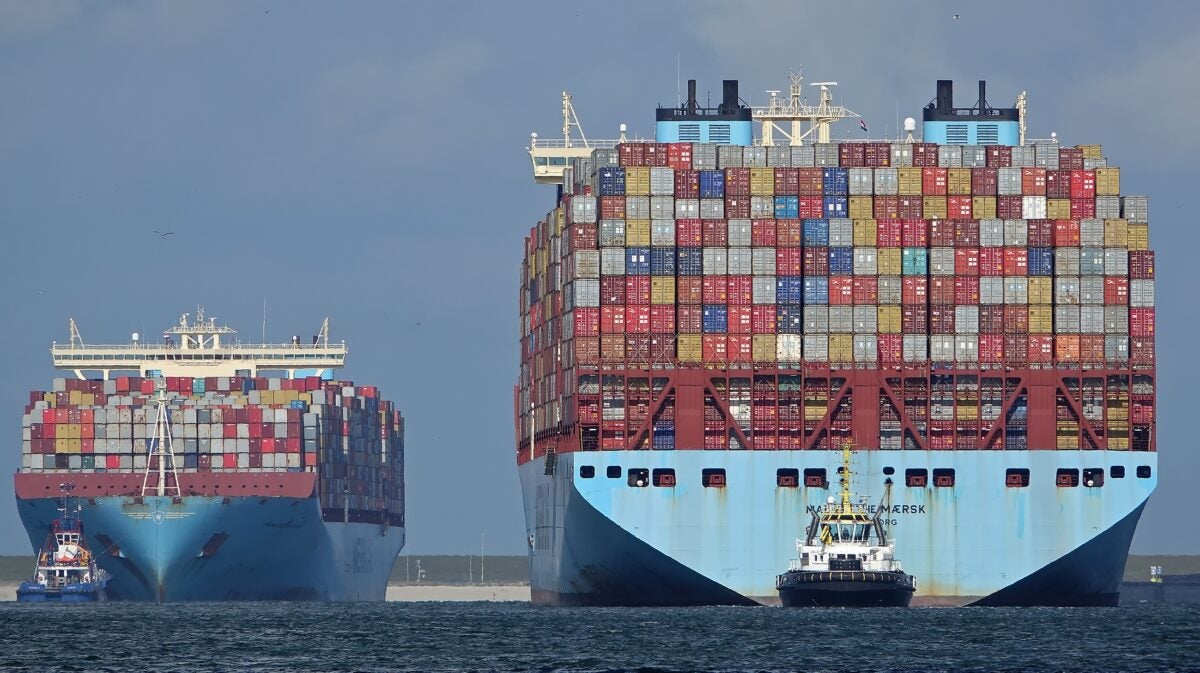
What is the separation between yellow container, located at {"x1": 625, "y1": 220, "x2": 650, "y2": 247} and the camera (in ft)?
321

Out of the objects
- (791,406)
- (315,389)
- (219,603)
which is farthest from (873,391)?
(315,389)

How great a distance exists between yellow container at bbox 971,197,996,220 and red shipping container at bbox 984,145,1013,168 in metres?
1.76

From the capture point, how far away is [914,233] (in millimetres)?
96938

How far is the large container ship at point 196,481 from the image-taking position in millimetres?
136500

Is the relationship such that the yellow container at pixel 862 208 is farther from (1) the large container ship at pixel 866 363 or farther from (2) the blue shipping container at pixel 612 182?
(2) the blue shipping container at pixel 612 182

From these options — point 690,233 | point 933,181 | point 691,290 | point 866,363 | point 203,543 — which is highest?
point 933,181

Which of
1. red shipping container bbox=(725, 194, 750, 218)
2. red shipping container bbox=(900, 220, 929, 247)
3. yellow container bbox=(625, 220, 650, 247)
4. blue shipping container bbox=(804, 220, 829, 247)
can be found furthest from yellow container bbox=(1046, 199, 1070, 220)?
yellow container bbox=(625, 220, 650, 247)

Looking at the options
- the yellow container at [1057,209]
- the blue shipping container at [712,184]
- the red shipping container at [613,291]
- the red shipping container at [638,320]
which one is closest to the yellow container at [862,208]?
the blue shipping container at [712,184]

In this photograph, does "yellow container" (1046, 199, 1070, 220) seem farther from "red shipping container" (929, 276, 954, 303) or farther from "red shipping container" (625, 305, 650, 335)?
"red shipping container" (625, 305, 650, 335)

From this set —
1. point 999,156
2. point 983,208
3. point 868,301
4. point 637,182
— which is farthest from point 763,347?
point 999,156

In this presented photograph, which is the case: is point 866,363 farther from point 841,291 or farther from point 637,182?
point 637,182

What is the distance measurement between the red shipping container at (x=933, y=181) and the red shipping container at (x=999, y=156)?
205 cm

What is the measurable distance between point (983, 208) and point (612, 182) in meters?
13.6

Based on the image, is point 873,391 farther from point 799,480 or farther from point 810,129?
point 810,129
